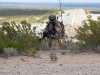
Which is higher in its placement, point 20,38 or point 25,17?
point 20,38

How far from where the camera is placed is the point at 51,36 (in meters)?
12.0

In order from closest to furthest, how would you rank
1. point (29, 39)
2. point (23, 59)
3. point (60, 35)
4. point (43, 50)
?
1. point (60, 35)
2. point (23, 59)
3. point (29, 39)
4. point (43, 50)

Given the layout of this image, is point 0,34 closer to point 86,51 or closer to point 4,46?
point 4,46

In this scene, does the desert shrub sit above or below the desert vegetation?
above

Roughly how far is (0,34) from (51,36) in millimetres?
4002

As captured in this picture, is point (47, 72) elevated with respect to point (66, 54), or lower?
elevated

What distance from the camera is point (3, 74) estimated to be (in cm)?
861

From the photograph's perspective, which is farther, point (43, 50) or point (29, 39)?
point (43, 50)

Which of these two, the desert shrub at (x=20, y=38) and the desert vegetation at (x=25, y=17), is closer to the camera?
the desert shrub at (x=20, y=38)

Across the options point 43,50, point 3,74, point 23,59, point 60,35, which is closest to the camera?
point 3,74

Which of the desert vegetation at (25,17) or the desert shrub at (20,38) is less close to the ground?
the desert shrub at (20,38)

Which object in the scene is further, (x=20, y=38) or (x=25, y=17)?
(x=25, y=17)

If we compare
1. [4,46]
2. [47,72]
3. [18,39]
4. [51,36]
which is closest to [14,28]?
[18,39]

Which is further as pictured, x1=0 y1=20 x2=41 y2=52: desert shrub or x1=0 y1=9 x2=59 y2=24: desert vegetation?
x1=0 y1=9 x2=59 y2=24: desert vegetation
